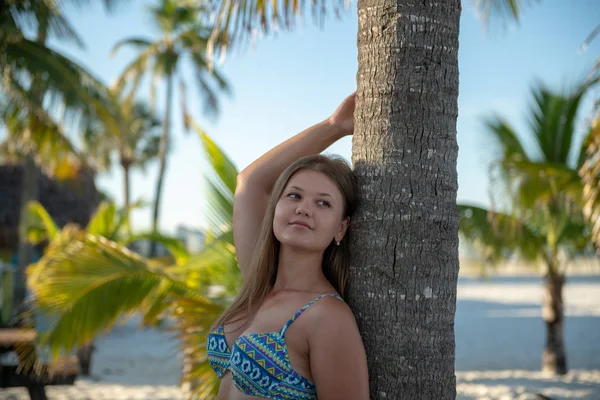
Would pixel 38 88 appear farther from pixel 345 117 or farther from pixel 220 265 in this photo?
pixel 345 117

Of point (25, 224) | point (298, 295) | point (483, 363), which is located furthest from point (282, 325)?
point (25, 224)

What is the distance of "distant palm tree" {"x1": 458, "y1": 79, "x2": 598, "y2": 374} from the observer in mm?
9156

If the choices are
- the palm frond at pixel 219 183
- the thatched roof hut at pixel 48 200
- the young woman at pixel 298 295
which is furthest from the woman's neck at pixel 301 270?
the thatched roof hut at pixel 48 200

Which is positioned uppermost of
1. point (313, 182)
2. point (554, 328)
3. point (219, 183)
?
point (219, 183)

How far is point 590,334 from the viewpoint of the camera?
15203mm

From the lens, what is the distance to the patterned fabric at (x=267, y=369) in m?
1.88

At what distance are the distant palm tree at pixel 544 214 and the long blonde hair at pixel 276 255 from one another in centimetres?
710

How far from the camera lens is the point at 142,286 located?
461 cm

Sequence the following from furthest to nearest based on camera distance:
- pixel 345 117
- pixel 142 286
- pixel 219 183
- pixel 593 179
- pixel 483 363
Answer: pixel 483 363, pixel 593 179, pixel 142 286, pixel 219 183, pixel 345 117

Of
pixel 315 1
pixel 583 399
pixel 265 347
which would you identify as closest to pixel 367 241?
pixel 265 347

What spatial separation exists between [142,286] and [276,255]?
2.67 meters

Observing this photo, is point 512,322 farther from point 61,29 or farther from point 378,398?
point 378,398

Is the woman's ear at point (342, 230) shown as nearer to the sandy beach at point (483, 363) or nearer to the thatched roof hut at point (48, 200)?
the sandy beach at point (483, 363)

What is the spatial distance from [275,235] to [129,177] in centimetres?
3118
